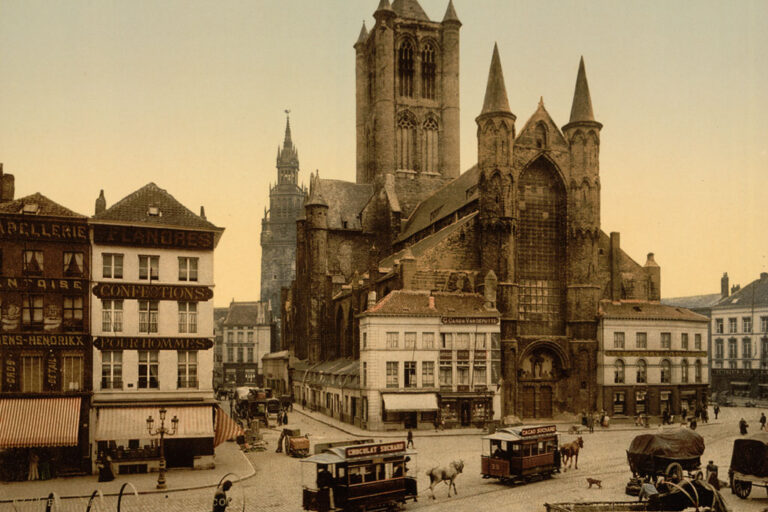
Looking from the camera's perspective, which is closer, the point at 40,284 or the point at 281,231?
the point at 40,284

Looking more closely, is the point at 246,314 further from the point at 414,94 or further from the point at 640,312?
the point at 640,312

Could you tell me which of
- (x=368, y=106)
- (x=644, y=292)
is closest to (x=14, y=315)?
(x=644, y=292)

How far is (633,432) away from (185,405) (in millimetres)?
32121

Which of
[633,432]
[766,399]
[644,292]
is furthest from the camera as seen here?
[766,399]

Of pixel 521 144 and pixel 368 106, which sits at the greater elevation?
pixel 368 106

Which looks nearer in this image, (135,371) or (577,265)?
(135,371)

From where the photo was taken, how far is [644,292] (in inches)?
2623

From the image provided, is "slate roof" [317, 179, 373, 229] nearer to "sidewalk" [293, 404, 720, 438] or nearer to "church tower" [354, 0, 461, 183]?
"church tower" [354, 0, 461, 183]

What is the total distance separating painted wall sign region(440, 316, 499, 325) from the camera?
2172 inches

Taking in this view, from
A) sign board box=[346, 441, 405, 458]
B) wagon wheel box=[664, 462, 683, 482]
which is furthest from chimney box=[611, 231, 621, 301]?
sign board box=[346, 441, 405, 458]

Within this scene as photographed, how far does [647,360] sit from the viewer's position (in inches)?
2431

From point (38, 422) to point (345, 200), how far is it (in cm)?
5934

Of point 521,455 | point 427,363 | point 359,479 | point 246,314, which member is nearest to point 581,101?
point 427,363

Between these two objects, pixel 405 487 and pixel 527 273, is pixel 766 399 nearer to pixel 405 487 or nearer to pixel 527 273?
pixel 527 273
